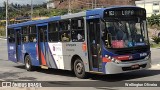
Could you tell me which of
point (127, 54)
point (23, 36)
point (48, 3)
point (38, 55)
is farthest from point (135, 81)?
point (48, 3)

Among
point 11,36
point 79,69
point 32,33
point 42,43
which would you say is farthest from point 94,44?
point 11,36

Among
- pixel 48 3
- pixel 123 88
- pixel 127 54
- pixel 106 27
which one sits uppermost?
pixel 48 3

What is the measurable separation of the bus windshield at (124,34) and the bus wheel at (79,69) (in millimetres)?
1853

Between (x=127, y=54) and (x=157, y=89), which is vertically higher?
(x=127, y=54)

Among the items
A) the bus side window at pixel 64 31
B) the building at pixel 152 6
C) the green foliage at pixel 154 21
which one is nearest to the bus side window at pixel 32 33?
the bus side window at pixel 64 31

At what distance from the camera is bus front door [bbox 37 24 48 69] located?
18.0 m

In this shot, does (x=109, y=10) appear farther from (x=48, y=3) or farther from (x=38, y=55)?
(x=48, y=3)

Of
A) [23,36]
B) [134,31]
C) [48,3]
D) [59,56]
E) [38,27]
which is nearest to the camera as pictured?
[134,31]

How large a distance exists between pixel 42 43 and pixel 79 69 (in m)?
3.64

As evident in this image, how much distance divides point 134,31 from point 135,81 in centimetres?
202

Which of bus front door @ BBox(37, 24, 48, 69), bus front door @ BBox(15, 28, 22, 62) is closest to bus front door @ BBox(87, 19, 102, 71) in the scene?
bus front door @ BBox(37, 24, 48, 69)

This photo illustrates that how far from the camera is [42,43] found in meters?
18.3

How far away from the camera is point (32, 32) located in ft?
63.9

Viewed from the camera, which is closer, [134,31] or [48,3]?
[134,31]
